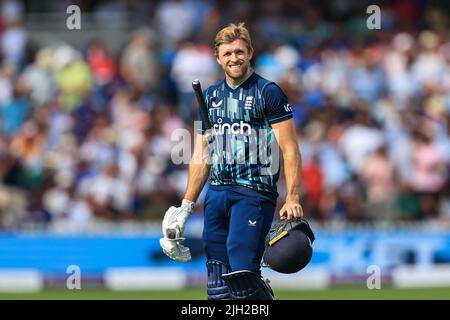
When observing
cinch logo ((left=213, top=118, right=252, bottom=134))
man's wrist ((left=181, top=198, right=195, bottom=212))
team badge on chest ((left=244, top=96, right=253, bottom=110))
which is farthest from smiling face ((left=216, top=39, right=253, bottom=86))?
man's wrist ((left=181, top=198, right=195, bottom=212))

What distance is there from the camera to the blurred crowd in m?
16.8

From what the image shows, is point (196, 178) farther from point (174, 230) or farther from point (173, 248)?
point (173, 248)

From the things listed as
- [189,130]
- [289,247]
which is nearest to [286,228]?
[289,247]

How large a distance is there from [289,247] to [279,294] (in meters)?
6.80

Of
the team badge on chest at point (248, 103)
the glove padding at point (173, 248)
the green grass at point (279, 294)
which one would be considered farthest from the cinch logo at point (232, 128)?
the green grass at point (279, 294)

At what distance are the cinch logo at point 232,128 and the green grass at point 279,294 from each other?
5408 mm

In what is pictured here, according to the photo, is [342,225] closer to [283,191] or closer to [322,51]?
[283,191]

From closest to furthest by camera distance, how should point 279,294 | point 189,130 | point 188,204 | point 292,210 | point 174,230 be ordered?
point 292,210 < point 174,230 < point 188,204 < point 279,294 < point 189,130

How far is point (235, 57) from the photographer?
27.6 feet

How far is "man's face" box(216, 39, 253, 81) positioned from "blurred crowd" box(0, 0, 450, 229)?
315 inches

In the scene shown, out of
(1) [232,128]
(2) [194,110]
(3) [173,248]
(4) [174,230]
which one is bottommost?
(3) [173,248]

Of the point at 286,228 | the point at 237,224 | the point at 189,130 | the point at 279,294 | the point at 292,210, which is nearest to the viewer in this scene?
the point at 292,210

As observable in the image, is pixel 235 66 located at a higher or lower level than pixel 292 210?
higher

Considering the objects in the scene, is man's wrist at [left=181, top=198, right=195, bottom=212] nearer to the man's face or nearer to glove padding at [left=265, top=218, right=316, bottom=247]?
glove padding at [left=265, top=218, right=316, bottom=247]
